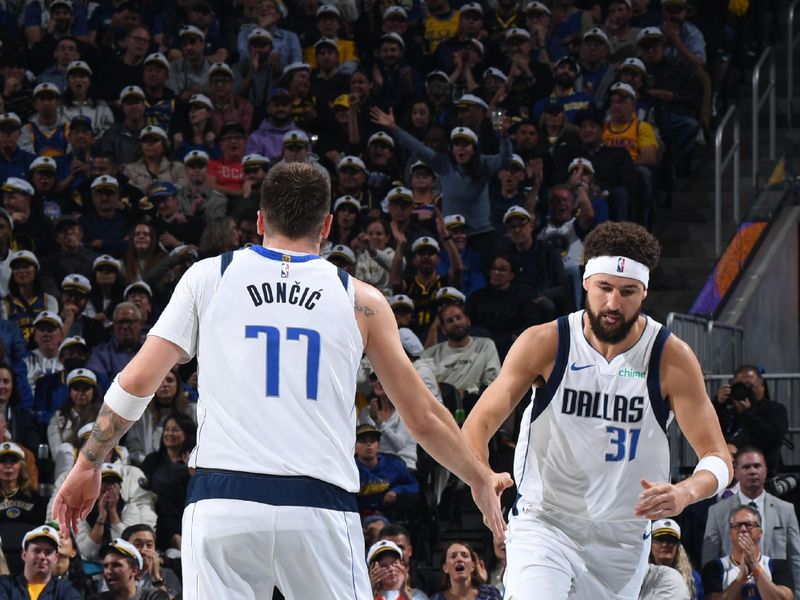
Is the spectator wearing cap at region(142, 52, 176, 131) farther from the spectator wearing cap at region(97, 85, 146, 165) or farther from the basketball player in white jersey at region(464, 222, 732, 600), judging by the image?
the basketball player in white jersey at region(464, 222, 732, 600)

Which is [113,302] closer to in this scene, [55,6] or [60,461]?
[60,461]

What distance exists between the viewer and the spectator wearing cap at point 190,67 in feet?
62.2

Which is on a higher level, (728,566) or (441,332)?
(441,332)

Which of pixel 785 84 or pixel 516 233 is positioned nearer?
pixel 516 233

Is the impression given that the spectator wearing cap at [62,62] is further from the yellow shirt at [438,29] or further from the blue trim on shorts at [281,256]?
the blue trim on shorts at [281,256]

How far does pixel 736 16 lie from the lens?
20141 millimetres

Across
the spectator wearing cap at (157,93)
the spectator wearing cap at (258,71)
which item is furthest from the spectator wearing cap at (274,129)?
the spectator wearing cap at (157,93)

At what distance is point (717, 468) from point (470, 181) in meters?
10.3

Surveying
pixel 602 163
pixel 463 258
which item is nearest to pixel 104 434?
pixel 463 258

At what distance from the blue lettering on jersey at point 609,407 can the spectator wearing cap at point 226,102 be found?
12206mm

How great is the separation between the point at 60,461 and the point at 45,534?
5.32ft

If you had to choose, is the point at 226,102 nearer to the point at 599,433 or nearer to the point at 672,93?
the point at 672,93

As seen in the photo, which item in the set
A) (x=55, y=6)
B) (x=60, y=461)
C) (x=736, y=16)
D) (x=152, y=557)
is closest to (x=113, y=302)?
(x=60, y=461)

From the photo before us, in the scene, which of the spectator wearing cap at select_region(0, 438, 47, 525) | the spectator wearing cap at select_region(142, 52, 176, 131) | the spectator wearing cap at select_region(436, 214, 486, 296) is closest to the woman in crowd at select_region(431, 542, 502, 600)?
the spectator wearing cap at select_region(0, 438, 47, 525)
